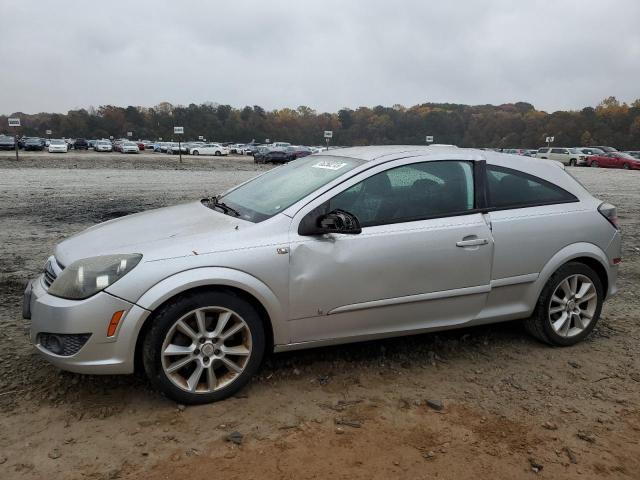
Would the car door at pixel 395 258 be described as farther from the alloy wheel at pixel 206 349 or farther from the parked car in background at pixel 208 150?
the parked car in background at pixel 208 150

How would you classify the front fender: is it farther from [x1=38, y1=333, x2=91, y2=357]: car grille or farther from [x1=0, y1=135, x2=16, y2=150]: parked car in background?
[x1=0, y1=135, x2=16, y2=150]: parked car in background

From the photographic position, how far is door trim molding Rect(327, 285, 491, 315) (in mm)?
3432

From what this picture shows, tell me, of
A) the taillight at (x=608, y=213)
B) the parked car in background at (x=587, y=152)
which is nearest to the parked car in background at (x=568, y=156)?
the parked car in background at (x=587, y=152)

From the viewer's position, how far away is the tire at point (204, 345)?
120 inches

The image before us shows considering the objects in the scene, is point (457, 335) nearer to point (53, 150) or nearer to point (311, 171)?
point (311, 171)

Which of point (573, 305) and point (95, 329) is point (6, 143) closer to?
point (95, 329)

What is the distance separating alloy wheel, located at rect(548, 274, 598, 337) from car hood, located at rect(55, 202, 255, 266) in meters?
2.51

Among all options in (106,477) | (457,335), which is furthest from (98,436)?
(457,335)

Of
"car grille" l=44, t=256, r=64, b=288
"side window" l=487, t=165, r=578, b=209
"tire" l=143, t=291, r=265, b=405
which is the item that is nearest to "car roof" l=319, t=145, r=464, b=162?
"side window" l=487, t=165, r=578, b=209

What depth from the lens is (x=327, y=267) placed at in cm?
333

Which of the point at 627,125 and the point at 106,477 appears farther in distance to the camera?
the point at 627,125

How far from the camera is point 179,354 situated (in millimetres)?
3105

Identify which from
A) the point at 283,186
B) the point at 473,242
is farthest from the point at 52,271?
the point at 473,242

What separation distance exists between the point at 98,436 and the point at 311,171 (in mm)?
2303
